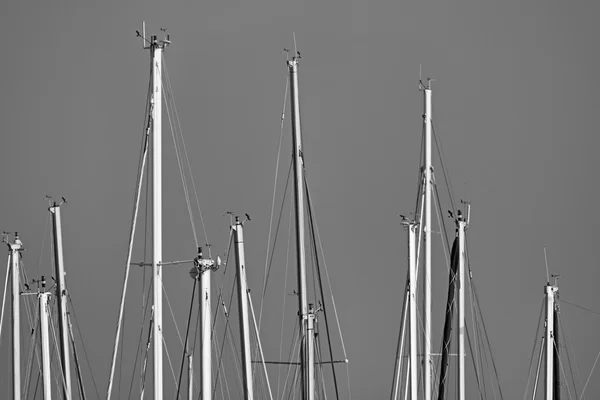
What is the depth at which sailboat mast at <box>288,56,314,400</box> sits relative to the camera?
17281mm

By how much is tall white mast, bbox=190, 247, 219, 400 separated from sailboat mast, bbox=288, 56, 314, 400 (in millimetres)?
2430

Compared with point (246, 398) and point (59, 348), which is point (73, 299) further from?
point (246, 398)

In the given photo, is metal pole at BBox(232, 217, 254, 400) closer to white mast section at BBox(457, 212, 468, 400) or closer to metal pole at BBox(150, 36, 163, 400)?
metal pole at BBox(150, 36, 163, 400)

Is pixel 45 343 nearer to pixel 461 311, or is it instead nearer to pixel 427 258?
pixel 427 258

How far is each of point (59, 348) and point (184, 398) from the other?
304 centimetres

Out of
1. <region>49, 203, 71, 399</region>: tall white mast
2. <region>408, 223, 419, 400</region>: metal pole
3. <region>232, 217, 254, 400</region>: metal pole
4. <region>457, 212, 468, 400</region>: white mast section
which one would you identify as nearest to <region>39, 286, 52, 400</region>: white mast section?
<region>49, 203, 71, 399</region>: tall white mast

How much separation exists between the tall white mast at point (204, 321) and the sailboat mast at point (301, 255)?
243 cm

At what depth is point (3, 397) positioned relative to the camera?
23.6 meters

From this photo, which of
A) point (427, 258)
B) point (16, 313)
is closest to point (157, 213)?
point (16, 313)

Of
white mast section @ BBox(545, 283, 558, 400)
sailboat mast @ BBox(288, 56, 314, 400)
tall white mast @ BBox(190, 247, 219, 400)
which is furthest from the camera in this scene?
white mast section @ BBox(545, 283, 558, 400)

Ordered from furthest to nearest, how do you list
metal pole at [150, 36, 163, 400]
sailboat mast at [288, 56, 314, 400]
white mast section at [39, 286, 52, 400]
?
white mast section at [39, 286, 52, 400] < sailboat mast at [288, 56, 314, 400] < metal pole at [150, 36, 163, 400]

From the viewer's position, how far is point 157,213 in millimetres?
16688

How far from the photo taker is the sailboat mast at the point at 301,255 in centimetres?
1728

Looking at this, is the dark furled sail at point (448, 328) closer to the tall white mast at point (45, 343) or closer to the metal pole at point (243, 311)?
the metal pole at point (243, 311)
